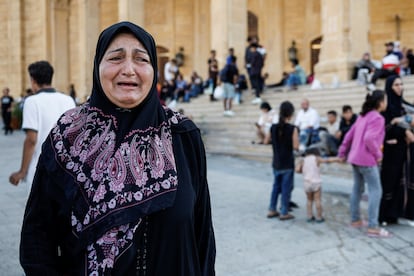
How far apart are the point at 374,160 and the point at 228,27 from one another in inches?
499

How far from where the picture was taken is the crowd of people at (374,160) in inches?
220

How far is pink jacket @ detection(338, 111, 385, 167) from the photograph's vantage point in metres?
5.54

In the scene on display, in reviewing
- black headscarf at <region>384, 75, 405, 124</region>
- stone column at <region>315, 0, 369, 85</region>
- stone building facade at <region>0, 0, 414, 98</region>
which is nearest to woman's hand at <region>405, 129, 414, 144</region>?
black headscarf at <region>384, 75, 405, 124</region>

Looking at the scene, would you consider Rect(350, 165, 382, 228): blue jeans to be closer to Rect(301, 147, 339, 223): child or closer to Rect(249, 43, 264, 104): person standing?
Rect(301, 147, 339, 223): child

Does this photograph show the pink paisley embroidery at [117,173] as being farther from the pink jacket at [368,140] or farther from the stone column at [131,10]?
the stone column at [131,10]

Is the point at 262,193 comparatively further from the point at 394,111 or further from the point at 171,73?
the point at 171,73

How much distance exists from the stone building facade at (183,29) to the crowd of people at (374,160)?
11.7m

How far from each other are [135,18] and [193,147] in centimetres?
1852

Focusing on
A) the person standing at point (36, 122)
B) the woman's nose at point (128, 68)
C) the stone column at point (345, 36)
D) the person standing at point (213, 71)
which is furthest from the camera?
the person standing at point (213, 71)

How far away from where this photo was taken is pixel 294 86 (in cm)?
1540

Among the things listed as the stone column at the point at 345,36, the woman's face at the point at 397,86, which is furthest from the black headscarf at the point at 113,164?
the stone column at the point at 345,36

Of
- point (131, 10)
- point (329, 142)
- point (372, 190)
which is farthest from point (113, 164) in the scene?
point (131, 10)

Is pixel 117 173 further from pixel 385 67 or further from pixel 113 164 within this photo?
pixel 385 67

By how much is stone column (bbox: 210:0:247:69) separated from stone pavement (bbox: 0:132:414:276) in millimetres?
10271
